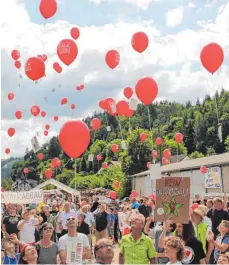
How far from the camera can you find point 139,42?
11438mm

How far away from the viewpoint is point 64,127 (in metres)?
8.23

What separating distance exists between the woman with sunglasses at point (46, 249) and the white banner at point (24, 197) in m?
7.89

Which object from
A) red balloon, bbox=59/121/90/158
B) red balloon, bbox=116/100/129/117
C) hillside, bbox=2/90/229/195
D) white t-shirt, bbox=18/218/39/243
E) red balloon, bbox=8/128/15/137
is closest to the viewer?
red balloon, bbox=59/121/90/158

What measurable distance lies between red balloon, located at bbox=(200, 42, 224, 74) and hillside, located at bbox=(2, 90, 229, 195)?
168 ft

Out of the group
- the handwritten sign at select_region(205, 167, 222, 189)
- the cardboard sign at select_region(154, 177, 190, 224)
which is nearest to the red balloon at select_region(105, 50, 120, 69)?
the cardboard sign at select_region(154, 177, 190, 224)

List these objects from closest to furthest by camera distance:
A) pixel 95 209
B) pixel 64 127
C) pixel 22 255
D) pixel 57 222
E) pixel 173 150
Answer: pixel 22 255 → pixel 64 127 → pixel 57 222 → pixel 95 209 → pixel 173 150

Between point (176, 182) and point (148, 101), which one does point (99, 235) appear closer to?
point (148, 101)

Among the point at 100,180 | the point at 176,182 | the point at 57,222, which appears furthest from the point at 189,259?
the point at 100,180

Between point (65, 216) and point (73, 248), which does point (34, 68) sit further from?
point (73, 248)

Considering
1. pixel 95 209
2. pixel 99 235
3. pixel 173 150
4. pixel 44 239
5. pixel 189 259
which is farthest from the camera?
pixel 173 150

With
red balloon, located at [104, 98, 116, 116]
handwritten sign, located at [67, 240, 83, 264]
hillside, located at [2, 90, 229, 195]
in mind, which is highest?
hillside, located at [2, 90, 229, 195]

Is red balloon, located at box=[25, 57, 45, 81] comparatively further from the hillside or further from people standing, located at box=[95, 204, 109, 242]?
the hillside

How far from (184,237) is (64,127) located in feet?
11.3

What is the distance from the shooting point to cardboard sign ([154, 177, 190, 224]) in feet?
17.7
